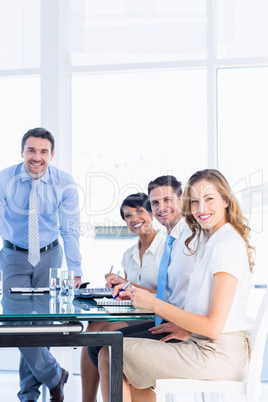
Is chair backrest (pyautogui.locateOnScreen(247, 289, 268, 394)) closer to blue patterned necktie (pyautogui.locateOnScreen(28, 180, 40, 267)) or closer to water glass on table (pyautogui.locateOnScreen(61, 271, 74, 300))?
water glass on table (pyautogui.locateOnScreen(61, 271, 74, 300))

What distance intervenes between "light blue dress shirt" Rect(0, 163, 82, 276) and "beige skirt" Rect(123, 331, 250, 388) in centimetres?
171

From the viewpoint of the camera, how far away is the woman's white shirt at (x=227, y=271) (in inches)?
75.6

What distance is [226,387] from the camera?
1918 millimetres

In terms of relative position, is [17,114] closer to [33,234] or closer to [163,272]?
[33,234]

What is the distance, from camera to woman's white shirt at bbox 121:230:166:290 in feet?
9.44

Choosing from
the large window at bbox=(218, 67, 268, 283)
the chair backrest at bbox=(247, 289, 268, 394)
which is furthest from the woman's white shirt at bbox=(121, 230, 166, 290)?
the large window at bbox=(218, 67, 268, 283)

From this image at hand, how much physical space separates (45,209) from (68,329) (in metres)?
1.91

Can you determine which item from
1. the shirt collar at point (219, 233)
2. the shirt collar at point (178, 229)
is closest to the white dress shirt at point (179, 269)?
the shirt collar at point (178, 229)

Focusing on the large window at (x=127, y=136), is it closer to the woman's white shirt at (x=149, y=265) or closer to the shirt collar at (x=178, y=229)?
the woman's white shirt at (x=149, y=265)

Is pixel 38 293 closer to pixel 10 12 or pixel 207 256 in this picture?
Answer: pixel 207 256

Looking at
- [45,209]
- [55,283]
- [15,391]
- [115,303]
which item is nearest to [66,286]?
[55,283]

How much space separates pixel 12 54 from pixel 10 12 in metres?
0.36

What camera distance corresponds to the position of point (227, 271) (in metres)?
1.89

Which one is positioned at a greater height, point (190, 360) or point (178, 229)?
point (178, 229)
